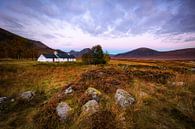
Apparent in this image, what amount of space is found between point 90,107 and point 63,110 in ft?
4.90

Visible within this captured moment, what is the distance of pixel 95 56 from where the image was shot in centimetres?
5797

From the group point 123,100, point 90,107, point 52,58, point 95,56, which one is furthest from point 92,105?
point 52,58

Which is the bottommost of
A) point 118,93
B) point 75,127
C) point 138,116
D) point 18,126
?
point 18,126

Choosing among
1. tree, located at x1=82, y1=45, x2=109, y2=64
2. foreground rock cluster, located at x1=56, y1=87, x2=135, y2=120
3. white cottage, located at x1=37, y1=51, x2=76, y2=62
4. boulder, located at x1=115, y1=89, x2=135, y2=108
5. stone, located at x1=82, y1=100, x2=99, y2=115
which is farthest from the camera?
white cottage, located at x1=37, y1=51, x2=76, y2=62

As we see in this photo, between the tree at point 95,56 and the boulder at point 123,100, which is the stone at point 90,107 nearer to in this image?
the boulder at point 123,100

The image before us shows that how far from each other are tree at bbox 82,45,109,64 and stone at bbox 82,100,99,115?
50.9 metres

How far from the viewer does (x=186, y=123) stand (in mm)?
5312

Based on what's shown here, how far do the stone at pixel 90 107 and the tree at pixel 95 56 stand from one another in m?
50.9

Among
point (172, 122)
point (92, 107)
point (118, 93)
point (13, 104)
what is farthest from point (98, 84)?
point (13, 104)

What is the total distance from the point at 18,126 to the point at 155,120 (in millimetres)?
6409

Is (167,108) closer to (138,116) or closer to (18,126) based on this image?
(138,116)

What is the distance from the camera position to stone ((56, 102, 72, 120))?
6422 mm

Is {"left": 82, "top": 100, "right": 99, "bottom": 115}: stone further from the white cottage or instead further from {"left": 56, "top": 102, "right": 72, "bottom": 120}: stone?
the white cottage

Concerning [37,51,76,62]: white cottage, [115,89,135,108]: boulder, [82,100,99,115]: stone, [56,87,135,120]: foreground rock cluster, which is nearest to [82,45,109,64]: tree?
[37,51,76,62]: white cottage
